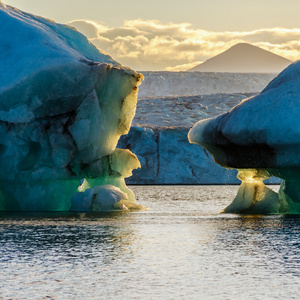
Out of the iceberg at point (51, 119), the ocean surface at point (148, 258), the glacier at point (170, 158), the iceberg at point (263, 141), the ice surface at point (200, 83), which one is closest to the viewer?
the ocean surface at point (148, 258)

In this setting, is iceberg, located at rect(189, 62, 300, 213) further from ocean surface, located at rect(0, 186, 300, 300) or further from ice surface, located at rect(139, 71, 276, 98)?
ice surface, located at rect(139, 71, 276, 98)

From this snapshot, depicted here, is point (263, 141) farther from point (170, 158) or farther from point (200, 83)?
point (200, 83)

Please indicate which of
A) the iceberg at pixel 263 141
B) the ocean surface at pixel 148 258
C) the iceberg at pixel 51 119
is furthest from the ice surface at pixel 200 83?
the ocean surface at pixel 148 258

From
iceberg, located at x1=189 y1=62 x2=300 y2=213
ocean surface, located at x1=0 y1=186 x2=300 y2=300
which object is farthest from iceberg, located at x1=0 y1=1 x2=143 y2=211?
iceberg, located at x1=189 y1=62 x2=300 y2=213

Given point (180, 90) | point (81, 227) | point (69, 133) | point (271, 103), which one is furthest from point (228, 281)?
point (180, 90)

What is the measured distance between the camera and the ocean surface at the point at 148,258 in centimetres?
1022

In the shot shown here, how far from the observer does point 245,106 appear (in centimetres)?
2172

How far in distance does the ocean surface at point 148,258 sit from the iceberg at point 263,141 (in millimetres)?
1821

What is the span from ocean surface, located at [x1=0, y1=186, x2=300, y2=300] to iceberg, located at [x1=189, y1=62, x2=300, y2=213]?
1821mm

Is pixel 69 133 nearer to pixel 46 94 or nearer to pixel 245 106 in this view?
pixel 46 94

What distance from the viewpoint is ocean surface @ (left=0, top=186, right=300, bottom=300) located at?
10.2 m

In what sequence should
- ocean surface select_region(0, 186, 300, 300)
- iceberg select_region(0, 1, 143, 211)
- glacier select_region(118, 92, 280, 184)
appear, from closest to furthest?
ocean surface select_region(0, 186, 300, 300)
iceberg select_region(0, 1, 143, 211)
glacier select_region(118, 92, 280, 184)

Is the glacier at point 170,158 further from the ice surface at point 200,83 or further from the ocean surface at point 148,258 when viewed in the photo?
the ice surface at point 200,83

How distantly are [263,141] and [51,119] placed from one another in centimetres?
748
